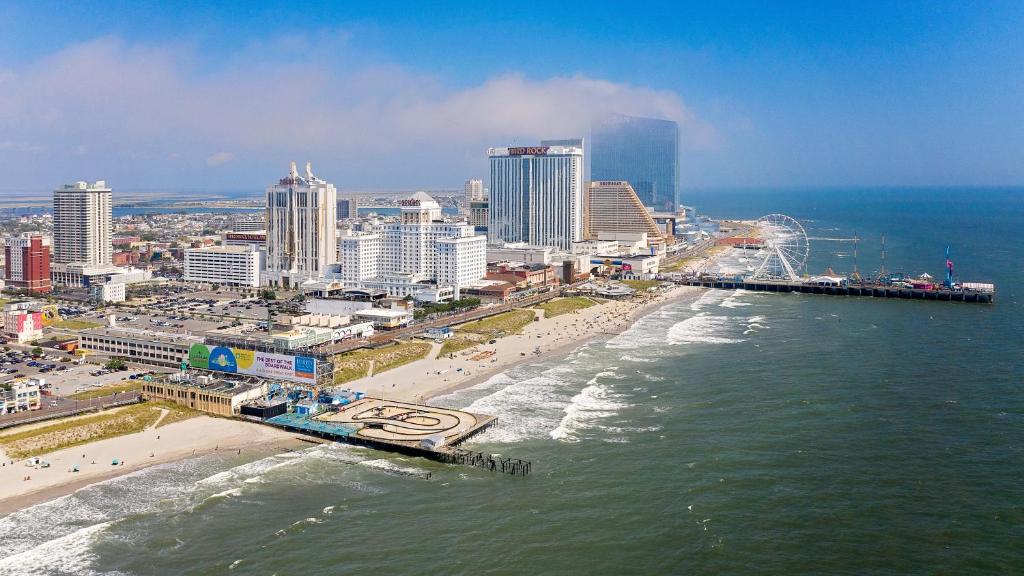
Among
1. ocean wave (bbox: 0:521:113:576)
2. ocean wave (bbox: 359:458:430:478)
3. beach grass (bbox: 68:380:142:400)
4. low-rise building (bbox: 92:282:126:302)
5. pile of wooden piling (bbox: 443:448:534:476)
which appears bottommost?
ocean wave (bbox: 0:521:113:576)

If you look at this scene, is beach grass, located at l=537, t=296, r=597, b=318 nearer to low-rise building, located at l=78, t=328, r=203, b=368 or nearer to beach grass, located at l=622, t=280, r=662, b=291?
beach grass, located at l=622, t=280, r=662, b=291

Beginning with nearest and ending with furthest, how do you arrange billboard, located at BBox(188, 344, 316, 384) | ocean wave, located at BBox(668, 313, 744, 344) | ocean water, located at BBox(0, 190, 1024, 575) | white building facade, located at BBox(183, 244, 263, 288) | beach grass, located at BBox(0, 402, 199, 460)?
ocean water, located at BBox(0, 190, 1024, 575) < beach grass, located at BBox(0, 402, 199, 460) < billboard, located at BBox(188, 344, 316, 384) < ocean wave, located at BBox(668, 313, 744, 344) < white building facade, located at BBox(183, 244, 263, 288)

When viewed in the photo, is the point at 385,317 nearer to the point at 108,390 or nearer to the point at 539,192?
the point at 108,390

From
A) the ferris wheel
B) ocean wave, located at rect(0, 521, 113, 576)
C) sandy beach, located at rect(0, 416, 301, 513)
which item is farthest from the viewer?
the ferris wheel

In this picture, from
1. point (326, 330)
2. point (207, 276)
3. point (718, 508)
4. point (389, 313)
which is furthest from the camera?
point (207, 276)

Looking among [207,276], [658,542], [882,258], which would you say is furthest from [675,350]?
[882,258]

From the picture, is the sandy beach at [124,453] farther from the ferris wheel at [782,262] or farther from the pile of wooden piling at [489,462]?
the ferris wheel at [782,262]

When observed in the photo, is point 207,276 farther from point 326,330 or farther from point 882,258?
point 882,258

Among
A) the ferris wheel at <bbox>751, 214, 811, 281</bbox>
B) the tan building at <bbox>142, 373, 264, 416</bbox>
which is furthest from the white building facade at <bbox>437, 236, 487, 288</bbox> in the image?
the tan building at <bbox>142, 373, 264, 416</bbox>
